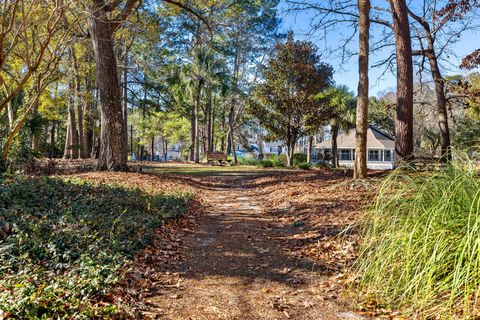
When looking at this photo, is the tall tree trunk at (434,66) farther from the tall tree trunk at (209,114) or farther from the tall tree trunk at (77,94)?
the tall tree trunk at (209,114)

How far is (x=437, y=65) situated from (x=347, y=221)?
1020 cm

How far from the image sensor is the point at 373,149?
37250 mm

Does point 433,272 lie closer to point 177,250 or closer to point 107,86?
point 177,250

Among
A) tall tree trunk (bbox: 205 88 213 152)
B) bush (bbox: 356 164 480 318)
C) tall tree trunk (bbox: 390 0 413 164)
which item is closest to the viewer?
bush (bbox: 356 164 480 318)

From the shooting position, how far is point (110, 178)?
8938 millimetres

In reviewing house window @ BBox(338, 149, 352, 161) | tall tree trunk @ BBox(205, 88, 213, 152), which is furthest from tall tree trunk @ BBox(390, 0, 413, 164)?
house window @ BBox(338, 149, 352, 161)

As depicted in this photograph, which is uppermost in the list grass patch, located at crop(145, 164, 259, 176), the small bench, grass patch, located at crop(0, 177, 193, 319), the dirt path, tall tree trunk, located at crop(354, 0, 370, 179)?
tall tree trunk, located at crop(354, 0, 370, 179)

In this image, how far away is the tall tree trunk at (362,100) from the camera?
7.96m

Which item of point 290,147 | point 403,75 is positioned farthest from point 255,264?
point 290,147

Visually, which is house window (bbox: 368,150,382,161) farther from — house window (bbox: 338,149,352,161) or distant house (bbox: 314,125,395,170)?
house window (bbox: 338,149,352,161)

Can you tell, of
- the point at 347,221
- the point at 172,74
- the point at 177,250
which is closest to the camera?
the point at 177,250

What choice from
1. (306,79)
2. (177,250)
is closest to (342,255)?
(177,250)

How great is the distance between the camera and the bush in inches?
89.4

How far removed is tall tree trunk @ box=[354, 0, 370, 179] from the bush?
16.3 feet
